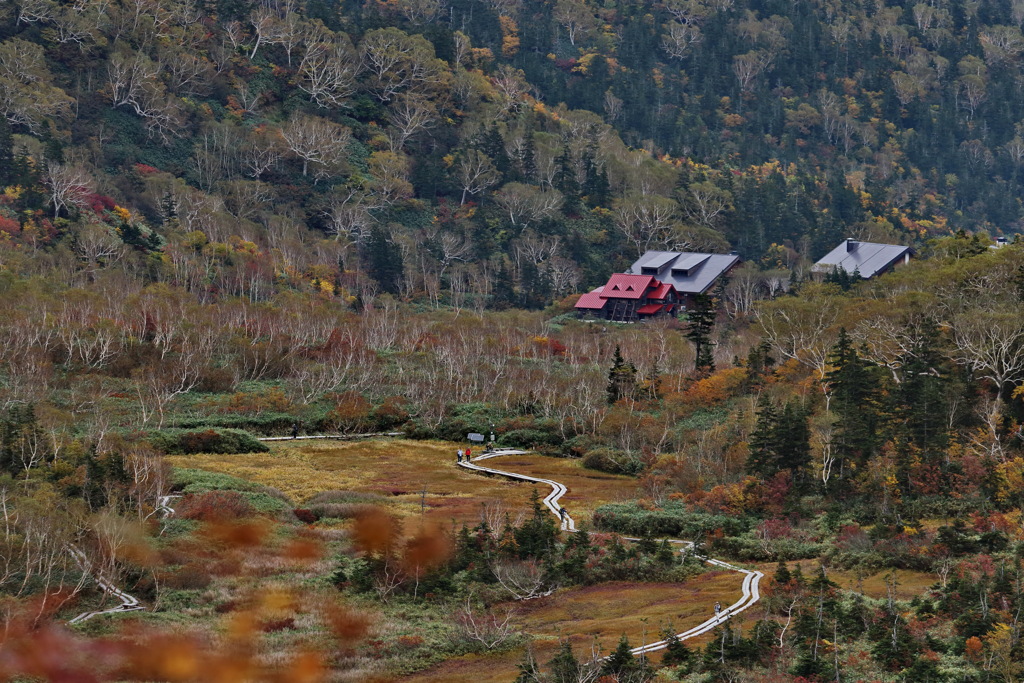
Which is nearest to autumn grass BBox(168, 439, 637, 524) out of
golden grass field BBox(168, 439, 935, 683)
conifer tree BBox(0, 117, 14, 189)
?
golden grass field BBox(168, 439, 935, 683)

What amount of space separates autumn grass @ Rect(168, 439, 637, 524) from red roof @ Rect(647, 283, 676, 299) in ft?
149

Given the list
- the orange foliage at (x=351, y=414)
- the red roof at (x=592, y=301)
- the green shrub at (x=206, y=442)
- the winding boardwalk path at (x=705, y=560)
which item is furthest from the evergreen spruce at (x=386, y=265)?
the winding boardwalk path at (x=705, y=560)

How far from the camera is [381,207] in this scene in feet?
467

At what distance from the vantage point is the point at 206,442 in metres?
74.2

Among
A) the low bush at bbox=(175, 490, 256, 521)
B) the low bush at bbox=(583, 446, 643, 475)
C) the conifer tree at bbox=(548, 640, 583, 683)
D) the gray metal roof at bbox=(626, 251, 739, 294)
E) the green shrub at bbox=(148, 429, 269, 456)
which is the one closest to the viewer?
the conifer tree at bbox=(548, 640, 583, 683)

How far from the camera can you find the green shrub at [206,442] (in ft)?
239

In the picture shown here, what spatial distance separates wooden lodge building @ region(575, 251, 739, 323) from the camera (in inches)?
4815

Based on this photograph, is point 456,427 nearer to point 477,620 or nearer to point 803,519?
point 803,519

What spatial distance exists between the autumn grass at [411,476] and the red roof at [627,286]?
43.3m

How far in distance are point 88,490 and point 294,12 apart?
118 metres

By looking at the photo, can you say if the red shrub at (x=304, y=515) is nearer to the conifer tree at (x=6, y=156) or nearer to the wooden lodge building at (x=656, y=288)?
the wooden lodge building at (x=656, y=288)

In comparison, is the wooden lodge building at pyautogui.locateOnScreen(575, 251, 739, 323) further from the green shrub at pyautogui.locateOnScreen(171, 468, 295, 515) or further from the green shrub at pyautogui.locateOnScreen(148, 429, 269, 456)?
the green shrub at pyautogui.locateOnScreen(171, 468, 295, 515)

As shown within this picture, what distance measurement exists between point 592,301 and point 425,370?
1365 inches

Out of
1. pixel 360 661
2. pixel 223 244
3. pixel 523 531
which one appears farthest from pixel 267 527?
pixel 223 244
